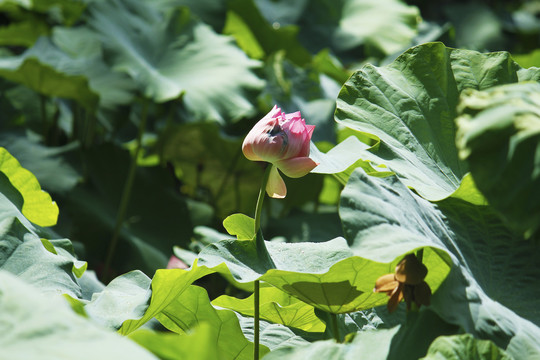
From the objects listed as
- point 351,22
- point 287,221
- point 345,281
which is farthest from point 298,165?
point 351,22

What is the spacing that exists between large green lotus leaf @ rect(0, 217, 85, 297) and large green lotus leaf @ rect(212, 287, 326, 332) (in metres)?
0.21

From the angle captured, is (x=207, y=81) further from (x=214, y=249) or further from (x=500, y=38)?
(x=500, y=38)

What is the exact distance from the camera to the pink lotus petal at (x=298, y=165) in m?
0.82

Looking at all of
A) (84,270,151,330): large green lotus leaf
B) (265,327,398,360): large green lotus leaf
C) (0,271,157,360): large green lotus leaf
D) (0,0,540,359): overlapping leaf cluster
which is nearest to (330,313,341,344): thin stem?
(0,0,540,359): overlapping leaf cluster

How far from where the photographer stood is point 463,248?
80 centimetres

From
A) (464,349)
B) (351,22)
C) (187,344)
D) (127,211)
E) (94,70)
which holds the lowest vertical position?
(127,211)

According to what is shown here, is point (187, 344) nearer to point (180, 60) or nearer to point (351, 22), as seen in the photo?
point (180, 60)

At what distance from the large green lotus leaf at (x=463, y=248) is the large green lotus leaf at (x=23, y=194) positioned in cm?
54

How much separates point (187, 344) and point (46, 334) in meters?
0.10

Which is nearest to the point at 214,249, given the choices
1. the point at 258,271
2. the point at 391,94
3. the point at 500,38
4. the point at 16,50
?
the point at 258,271

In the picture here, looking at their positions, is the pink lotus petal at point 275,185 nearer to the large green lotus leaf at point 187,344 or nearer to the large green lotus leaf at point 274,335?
the large green lotus leaf at point 274,335

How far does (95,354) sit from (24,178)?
65 centimetres

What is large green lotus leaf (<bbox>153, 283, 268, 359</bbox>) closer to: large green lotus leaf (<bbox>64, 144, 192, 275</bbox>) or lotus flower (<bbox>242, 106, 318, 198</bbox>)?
lotus flower (<bbox>242, 106, 318, 198</bbox>)

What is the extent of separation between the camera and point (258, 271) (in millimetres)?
815
